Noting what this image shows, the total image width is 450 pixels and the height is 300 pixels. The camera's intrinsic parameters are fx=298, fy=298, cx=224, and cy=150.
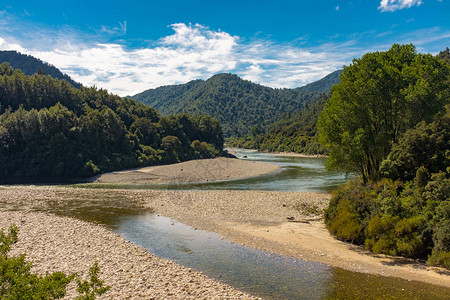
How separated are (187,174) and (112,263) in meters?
59.1

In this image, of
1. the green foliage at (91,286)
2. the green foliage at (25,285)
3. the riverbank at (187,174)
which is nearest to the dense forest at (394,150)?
the green foliage at (91,286)

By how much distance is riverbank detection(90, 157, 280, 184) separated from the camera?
74.8m

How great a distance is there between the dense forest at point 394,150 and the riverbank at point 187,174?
150 feet

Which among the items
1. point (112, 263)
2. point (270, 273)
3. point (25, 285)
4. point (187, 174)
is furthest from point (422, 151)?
point (187, 174)

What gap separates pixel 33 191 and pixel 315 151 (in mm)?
141864

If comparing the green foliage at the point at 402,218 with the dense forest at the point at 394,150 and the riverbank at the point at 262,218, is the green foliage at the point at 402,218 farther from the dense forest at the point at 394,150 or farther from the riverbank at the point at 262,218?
the riverbank at the point at 262,218

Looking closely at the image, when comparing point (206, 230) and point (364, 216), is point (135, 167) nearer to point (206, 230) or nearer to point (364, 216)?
point (206, 230)

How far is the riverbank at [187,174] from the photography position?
74.8 metres

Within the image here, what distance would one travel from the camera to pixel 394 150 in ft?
90.3

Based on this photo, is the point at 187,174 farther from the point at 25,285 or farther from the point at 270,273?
the point at 25,285

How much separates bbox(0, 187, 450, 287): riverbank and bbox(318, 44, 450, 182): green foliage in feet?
31.1

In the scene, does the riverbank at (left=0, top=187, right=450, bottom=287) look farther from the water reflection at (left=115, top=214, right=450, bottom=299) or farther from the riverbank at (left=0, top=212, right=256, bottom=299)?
the riverbank at (left=0, top=212, right=256, bottom=299)

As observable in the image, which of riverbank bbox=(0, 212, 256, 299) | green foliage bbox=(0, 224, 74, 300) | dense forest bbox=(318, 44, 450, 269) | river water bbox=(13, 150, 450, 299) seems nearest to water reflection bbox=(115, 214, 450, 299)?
river water bbox=(13, 150, 450, 299)

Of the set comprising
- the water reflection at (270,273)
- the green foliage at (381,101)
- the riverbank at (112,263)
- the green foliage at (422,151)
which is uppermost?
the green foliage at (381,101)
